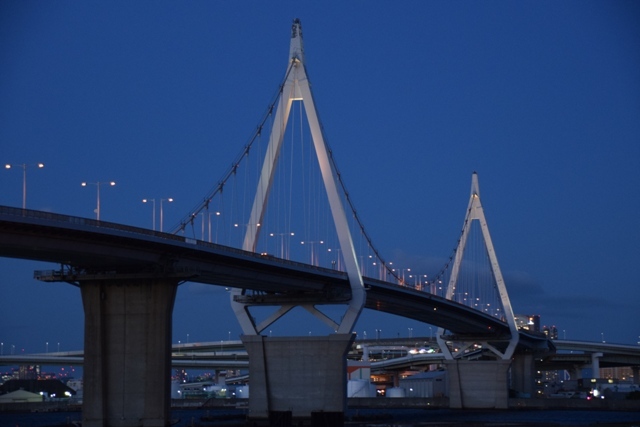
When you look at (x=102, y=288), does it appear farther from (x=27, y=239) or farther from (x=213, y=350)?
(x=213, y=350)

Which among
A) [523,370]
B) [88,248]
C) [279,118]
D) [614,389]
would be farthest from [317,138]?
[614,389]

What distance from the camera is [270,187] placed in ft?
272

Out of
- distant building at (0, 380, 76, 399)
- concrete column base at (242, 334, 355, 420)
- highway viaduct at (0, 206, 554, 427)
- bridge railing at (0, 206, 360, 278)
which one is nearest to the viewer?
bridge railing at (0, 206, 360, 278)

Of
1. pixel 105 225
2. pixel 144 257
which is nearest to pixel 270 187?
pixel 144 257

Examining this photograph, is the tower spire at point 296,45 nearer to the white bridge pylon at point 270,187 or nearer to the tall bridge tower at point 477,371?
the white bridge pylon at point 270,187

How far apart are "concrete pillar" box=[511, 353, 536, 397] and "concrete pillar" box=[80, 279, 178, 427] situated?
10527 centimetres

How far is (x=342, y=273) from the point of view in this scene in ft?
292

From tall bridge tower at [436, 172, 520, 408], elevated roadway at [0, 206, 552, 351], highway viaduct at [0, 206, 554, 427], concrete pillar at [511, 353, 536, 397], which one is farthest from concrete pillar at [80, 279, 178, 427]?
concrete pillar at [511, 353, 536, 397]

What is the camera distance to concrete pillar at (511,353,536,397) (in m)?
163

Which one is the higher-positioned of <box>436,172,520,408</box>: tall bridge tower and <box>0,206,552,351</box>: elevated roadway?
<box>0,206,552,351</box>: elevated roadway

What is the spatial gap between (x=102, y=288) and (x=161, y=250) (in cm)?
425

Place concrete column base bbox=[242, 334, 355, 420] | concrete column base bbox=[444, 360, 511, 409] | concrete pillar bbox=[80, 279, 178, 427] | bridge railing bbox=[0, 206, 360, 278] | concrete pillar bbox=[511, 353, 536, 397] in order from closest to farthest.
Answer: bridge railing bbox=[0, 206, 360, 278]
concrete pillar bbox=[80, 279, 178, 427]
concrete column base bbox=[242, 334, 355, 420]
concrete column base bbox=[444, 360, 511, 409]
concrete pillar bbox=[511, 353, 536, 397]

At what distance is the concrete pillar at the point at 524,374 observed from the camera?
535ft

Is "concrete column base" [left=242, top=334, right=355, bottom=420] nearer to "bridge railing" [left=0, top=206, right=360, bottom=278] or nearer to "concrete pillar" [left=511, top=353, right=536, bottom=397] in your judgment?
"bridge railing" [left=0, top=206, right=360, bottom=278]
